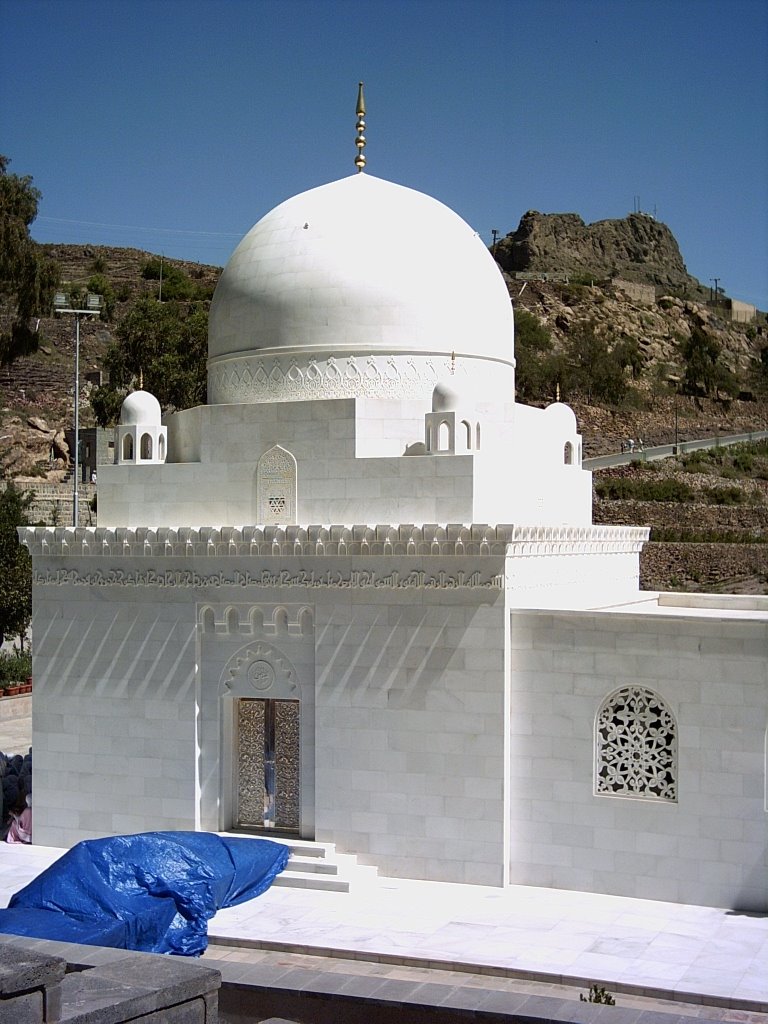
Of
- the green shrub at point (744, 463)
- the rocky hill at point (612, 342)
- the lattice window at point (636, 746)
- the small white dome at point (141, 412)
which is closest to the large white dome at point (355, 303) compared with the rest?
the small white dome at point (141, 412)

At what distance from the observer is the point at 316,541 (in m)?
→ 9.91

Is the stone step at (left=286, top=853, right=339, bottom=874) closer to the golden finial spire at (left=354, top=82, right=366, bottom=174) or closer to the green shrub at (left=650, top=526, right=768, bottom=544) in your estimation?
the golden finial spire at (left=354, top=82, right=366, bottom=174)

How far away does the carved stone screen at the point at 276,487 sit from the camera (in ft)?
34.3

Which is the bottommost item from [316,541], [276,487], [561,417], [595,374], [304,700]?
[304,700]

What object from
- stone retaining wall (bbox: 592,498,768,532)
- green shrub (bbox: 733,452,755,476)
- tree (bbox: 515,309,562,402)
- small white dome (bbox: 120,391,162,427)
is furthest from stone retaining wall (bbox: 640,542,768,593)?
small white dome (bbox: 120,391,162,427)

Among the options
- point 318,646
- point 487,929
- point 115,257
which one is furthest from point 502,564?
point 115,257

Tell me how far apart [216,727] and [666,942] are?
4023 millimetres

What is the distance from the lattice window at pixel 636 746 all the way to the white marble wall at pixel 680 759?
7 centimetres

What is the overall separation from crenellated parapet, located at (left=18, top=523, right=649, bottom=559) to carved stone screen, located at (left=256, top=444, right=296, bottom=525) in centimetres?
43

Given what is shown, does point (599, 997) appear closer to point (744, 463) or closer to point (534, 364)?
point (744, 463)

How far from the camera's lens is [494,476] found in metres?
10.1

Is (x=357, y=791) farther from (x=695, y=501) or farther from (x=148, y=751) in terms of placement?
(x=695, y=501)

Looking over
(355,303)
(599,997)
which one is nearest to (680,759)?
→ (599,997)

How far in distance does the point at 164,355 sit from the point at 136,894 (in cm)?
2131
